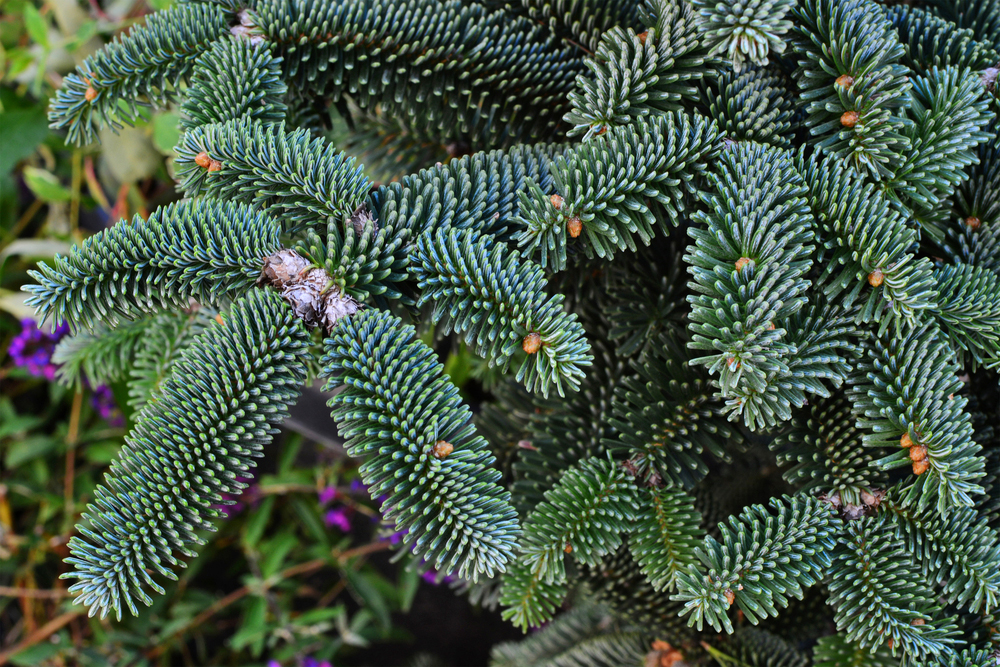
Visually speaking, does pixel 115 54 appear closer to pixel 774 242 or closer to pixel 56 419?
pixel 774 242

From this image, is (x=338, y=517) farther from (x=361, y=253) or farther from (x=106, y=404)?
(x=361, y=253)

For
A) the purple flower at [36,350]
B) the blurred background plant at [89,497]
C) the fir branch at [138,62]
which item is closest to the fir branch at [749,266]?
the fir branch at [138,62]

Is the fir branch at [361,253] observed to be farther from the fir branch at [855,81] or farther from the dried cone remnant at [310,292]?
the fir branch at [855,81]

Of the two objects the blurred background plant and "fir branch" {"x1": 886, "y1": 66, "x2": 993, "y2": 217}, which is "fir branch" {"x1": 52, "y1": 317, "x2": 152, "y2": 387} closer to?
the blurred background plant

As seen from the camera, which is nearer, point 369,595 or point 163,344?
point 163,344

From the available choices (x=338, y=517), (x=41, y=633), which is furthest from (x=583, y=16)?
(x=41, y=633)

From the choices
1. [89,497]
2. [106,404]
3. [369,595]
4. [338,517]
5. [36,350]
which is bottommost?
[369,595]
